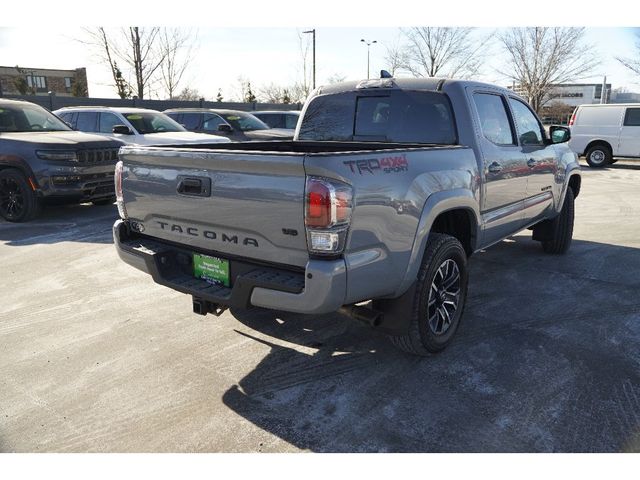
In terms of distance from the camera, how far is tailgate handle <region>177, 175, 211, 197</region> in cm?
301

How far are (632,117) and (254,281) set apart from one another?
58.0 ft

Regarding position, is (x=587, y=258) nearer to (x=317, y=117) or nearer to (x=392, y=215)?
(x=317, y=117)

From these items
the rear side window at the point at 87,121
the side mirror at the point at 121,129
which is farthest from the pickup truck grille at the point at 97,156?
the rear side window at the point at 87,121

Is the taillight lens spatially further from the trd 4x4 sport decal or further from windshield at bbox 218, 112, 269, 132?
windshield at bbox 218, 112, 269, 132

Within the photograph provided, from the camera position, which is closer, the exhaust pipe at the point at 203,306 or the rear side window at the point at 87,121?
the exhaust pipe at the point at 203,306

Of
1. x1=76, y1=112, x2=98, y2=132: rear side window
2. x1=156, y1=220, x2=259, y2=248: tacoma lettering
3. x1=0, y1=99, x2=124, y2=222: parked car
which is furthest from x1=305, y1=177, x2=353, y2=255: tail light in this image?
x1=76, y1=112, x2=98, y2=132: rear side window

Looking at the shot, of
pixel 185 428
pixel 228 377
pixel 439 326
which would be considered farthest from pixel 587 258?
pixel 185 428

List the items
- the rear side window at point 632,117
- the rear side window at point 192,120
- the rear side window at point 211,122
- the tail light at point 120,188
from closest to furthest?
1. the tail light at point 120,188
2. the rear side window at point 211,122
3. the rear side window at point 192,120
4. the rear side window at point 632,117

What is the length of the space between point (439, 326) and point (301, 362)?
3.32 ft

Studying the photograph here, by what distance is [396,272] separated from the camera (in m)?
2.98

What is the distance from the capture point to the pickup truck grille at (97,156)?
7924mm

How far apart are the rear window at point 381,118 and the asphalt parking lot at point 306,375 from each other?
1.61 m

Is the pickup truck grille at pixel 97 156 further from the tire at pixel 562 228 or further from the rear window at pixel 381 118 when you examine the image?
the tire at pixel 562 228

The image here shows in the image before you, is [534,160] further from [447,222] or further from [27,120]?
[27,120]
